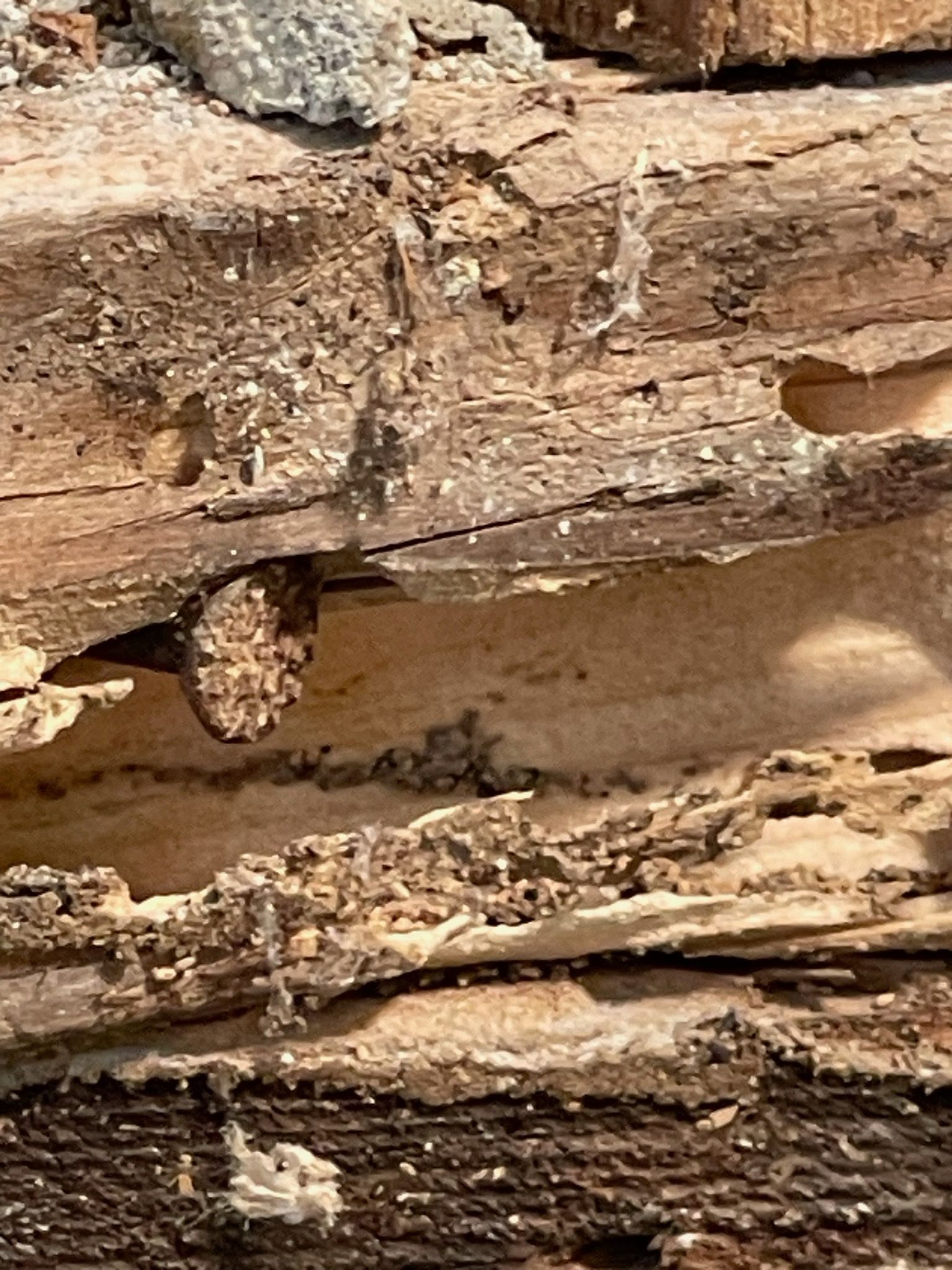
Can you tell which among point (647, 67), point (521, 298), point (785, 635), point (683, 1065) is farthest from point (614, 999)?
point (647, 67)

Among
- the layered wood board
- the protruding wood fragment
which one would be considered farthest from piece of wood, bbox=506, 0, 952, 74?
the protruding wood fragment

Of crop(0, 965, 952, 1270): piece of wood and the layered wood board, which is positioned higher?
the layered wood board

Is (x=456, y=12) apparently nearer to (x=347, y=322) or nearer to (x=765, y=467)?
(x=347, y=322)

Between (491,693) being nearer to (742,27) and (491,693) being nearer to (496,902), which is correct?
(496,902)

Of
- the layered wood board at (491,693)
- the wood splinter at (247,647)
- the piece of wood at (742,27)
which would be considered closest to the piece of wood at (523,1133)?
the layered wood board at (491,693)

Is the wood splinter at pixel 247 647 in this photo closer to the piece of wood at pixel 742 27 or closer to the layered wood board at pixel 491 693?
the layered wood board at pixel 491 693

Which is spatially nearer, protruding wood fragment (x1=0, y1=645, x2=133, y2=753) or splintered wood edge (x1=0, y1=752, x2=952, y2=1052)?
protruding wood fragment (x1=0, y1=645, x2=133, y2=753)

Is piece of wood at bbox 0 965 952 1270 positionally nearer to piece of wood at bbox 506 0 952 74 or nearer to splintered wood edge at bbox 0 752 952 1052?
splintered wood edge at bbox 0 752 952 1052
